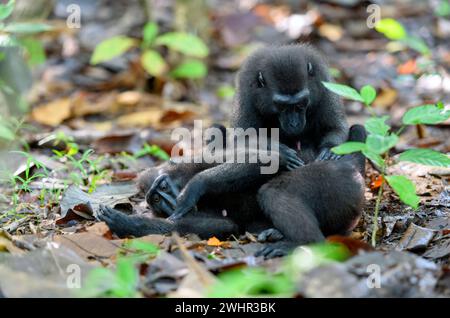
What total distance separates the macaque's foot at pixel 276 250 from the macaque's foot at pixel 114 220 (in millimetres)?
1146

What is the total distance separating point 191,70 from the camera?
418 inches

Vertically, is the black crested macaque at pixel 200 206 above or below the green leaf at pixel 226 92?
below

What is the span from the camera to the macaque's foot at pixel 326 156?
574cm

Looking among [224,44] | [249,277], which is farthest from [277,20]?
[249,277]

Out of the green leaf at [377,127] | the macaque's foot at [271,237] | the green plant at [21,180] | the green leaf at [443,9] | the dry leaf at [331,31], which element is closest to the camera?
the green leaf at [377,127]

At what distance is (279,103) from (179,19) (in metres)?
5.47

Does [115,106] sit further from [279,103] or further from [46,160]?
[279,103]

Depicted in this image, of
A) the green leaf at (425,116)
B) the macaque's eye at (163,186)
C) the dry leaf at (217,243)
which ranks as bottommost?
the dry leaf at (217,243)

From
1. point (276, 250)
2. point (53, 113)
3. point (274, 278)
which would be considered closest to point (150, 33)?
point (53, 113)

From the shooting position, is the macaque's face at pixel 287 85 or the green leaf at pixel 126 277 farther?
the macaque's face at pixel 287 85

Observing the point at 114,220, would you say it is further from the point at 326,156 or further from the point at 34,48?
the point at 34,48

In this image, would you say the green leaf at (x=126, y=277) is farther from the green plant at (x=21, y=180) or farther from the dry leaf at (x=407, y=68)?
the dry leaf at (x=407, y=68)

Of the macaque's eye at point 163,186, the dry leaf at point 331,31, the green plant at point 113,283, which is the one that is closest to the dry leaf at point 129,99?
the dry leaf at point 331,31

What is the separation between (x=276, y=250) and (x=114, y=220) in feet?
4.53
